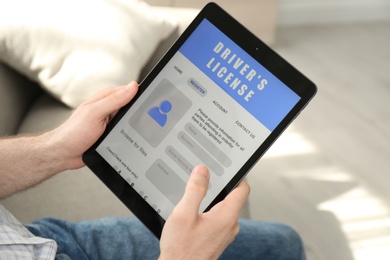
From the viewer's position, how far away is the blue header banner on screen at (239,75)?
102 cm

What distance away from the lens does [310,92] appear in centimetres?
100

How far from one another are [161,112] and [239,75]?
0.48 feet

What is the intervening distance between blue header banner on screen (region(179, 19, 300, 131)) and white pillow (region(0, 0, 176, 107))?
59 cm

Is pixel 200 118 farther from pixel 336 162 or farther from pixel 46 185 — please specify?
pixel 336 162

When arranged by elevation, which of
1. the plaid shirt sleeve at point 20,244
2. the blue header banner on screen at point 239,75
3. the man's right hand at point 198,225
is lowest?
the plaid shirt sleeve at point 20,244

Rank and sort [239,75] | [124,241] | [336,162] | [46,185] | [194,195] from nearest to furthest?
[194,195] → [239,75] → [124,241] → [46,185] → [336,162]

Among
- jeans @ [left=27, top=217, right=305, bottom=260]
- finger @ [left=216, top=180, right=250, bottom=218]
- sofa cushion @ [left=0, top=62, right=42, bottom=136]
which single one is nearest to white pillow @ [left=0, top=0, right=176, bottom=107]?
sofa cushion @ [left=0, top=62, right=42, bottom=136]

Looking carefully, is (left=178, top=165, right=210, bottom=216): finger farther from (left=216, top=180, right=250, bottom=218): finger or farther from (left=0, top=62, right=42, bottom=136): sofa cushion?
(left=0, top=62, right=42, bottom=136): sofa cushion

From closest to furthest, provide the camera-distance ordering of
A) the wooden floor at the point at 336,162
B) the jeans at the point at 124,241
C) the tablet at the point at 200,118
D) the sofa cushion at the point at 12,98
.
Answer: the tablet at the point at 200,118
the jeans at the point at 124,241
the sofa cushion at the point at 12,98
the wooden floor at the point at 336,162

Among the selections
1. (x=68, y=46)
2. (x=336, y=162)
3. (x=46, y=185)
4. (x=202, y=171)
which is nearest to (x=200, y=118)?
(x=202, y=171)

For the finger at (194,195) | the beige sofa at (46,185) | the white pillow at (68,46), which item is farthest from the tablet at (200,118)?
the white pillow at (68,46)

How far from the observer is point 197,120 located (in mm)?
1070

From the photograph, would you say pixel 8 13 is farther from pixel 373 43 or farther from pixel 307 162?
pixel 373 43

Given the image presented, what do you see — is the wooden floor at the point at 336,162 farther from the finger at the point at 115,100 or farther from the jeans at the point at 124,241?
the finger at the point at 115,100
